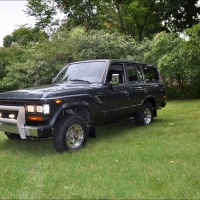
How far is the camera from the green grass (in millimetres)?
3330

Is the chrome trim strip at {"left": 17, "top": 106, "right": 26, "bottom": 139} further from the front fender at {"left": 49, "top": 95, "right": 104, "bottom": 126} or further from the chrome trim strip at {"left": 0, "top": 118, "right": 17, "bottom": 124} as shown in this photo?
the front fender at {"left": 49, "top": 95, "right": 104, "bottom": 126}

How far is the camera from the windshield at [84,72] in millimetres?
6023

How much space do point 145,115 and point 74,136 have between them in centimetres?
334

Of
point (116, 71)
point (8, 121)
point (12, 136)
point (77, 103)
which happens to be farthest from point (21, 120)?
point (116, 71)

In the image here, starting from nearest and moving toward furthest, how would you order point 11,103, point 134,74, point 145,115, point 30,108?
point 30,108 → point 11,103 → point 134,74 → point 145,115

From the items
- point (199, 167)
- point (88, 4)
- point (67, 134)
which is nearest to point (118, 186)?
point (199, 167)

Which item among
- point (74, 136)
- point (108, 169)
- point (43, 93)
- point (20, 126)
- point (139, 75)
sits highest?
point (139, 75)

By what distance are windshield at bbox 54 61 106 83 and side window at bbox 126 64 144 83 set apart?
1074 millimetres

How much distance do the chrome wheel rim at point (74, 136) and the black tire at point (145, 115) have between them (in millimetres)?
2777

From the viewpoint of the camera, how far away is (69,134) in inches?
203

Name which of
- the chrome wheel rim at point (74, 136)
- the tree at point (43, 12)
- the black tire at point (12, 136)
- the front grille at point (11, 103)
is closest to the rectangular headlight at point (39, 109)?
the front grille at point (11, 103)

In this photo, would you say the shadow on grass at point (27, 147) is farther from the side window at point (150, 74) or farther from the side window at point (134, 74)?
the side window at point (150, 74)

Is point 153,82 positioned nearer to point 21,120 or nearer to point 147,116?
point 147,116

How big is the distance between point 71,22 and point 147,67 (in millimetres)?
21508
